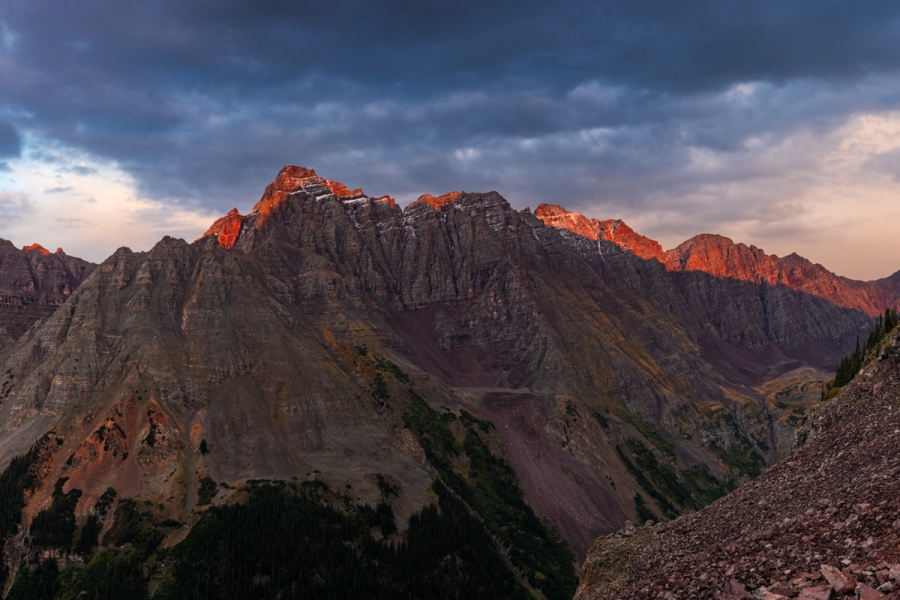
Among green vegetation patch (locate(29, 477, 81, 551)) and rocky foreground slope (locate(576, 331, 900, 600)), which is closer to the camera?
rocky foreground slope (locate(576, 331, 900, 600))

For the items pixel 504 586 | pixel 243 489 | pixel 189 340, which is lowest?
Answer: pixel 504 586

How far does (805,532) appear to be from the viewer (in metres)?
32.2

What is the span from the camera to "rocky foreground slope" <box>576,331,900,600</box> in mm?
24505

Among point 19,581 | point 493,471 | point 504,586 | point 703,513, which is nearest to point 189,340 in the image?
point 19,581

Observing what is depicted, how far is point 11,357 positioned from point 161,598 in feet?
432

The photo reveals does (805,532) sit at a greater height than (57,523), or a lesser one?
greater

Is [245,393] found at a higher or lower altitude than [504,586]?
higher

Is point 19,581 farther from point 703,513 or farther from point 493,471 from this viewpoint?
point 703,513

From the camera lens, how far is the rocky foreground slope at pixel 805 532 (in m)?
24.5

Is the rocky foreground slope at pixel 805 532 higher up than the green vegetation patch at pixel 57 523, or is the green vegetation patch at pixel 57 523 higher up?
the rocky foreground slope at pixel 805 532

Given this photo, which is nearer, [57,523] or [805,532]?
[805,532]

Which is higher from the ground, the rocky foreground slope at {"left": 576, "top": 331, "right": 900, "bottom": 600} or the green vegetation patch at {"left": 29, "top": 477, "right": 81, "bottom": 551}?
the rocky foreground slope at {"left": 576, "top": 331, "right": 900, "bottom": 600}

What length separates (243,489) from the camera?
146250 millimetres

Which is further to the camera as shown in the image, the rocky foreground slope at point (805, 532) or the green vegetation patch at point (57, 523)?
the green vegetation patch at point (57, 523)
